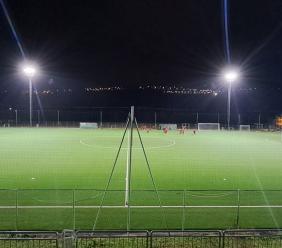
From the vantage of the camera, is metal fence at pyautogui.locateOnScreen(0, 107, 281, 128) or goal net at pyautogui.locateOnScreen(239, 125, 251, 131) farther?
metal fence at pyautogui.locateOnScreen(0, 107, 281, 128)

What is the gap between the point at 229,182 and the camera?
Answer: 23953 millimetres

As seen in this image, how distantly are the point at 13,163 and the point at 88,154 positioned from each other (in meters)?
7.18

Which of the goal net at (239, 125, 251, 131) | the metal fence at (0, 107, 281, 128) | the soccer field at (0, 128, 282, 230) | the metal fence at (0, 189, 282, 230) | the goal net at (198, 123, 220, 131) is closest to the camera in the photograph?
the metal fence at (0, 189, 282, 230)

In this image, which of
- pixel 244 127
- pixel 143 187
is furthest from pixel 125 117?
pixel 143 187

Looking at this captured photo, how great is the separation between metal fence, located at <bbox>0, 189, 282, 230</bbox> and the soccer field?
1.4 inches

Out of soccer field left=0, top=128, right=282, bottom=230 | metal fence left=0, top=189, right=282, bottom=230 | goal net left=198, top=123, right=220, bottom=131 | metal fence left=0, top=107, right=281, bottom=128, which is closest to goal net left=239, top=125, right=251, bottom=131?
goal net left=198, top=123, right=220, bottom=131

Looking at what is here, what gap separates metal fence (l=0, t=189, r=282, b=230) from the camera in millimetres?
14945

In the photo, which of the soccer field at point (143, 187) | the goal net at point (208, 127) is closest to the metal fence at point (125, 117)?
the goal net at point (208, 127)

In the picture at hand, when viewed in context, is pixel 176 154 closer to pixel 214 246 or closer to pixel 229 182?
pixel 229 182

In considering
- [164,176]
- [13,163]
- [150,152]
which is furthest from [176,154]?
[13,163]

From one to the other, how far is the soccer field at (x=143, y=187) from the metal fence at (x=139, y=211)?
0.11 ft

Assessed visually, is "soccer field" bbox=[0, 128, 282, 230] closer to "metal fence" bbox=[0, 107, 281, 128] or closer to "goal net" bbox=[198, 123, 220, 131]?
"goal net" bbox=[198, 123, 220, 131]

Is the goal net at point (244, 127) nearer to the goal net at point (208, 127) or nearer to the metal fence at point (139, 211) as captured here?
the goal net at point (208, 127)

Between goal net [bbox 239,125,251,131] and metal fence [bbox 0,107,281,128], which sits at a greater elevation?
metal fence [bbox 0,107,281,128]
